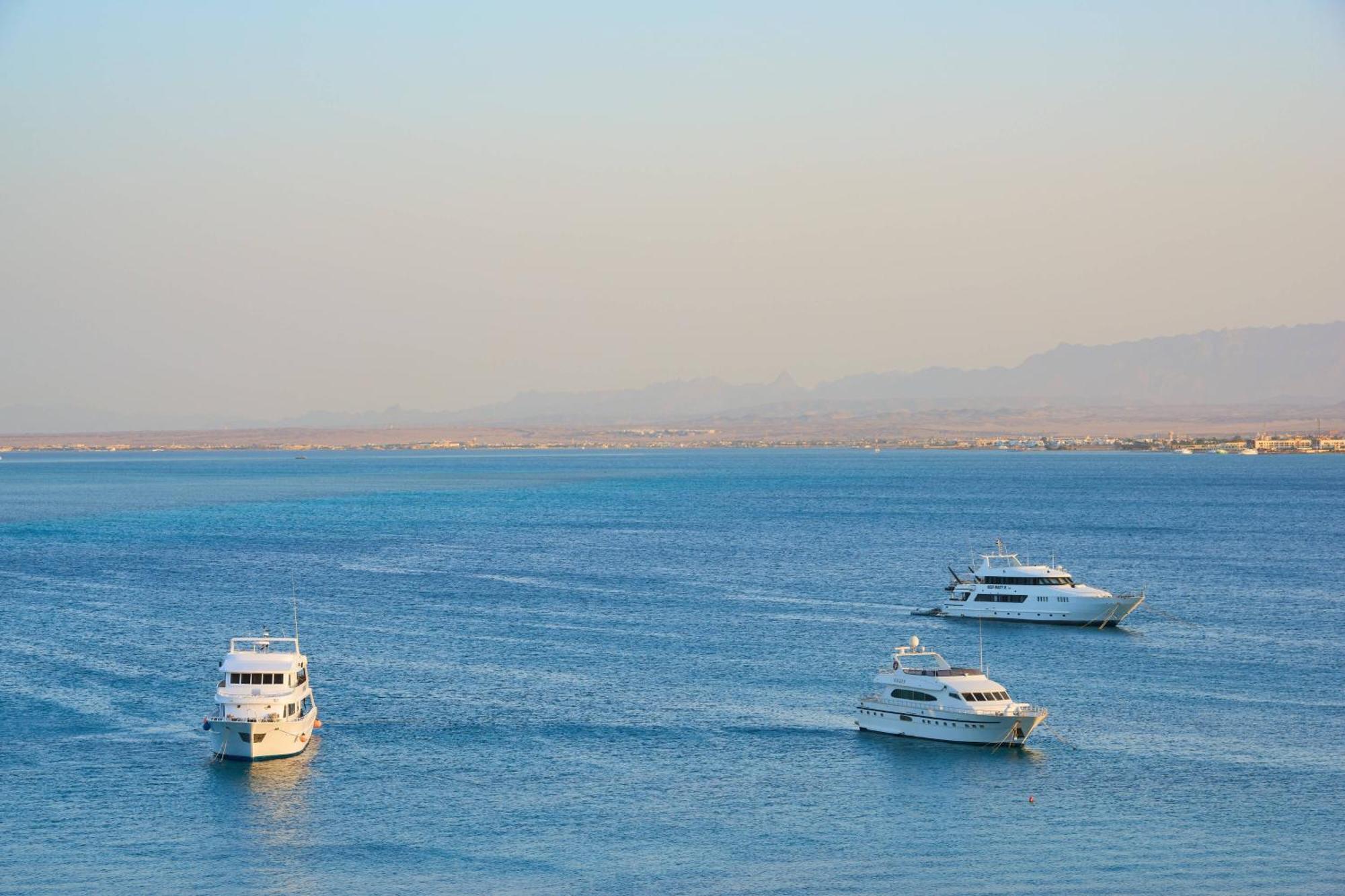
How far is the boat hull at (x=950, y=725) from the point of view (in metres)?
63.3

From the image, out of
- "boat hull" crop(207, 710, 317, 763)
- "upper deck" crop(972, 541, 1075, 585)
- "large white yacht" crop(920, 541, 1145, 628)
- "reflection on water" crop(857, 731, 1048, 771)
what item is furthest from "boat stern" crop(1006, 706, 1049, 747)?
"upper deck" crop(972, 541, 1075, 585)

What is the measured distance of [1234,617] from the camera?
98.2 metres

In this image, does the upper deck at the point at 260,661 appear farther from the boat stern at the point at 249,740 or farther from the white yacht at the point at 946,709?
the white yacht at the point at 946,709

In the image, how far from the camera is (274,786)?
5744cm

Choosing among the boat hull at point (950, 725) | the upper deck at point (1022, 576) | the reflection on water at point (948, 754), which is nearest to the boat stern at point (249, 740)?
the reflection on water at point (948, 754)

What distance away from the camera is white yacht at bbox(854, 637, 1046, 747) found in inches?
2500

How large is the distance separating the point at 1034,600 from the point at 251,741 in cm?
6001

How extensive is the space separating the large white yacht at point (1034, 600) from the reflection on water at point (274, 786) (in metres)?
53.9

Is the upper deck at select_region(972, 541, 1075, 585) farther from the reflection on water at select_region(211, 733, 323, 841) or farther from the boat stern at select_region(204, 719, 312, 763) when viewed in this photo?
the boat stern at select_region(204, 719, 312, 763)

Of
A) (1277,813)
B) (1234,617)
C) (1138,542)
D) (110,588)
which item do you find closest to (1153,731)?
(1277,813)

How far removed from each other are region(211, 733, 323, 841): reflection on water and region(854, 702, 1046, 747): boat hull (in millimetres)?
23995

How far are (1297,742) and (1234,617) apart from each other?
36.8 meters

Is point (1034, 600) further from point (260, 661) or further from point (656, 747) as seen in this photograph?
point (260, 661)

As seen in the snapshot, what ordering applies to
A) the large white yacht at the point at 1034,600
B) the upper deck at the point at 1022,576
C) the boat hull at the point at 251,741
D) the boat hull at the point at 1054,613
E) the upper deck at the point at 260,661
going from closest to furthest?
1. the boat hull at the point at 251,741
2. the upper deck at the point at 260,661
3. the boat hull at the point at 1054,613
4. the large white yacht at the point at 1034,600
5. the upper deck at the point at 1022,576
